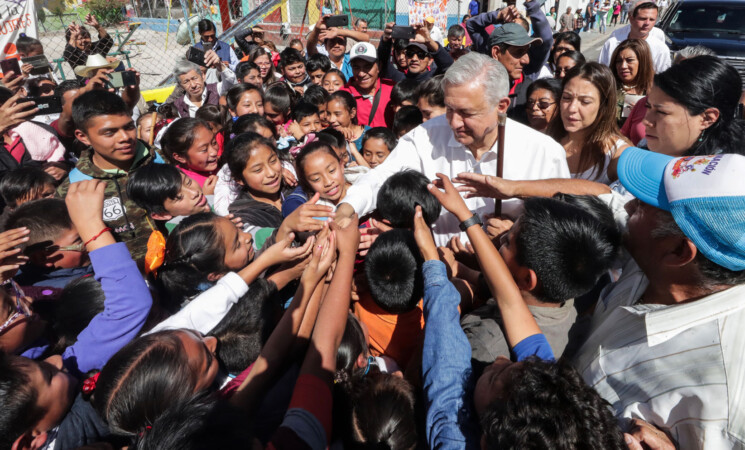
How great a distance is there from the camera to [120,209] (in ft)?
9.25

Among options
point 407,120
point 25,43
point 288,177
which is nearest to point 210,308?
point 288,177

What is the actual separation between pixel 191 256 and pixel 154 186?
32.0 inches

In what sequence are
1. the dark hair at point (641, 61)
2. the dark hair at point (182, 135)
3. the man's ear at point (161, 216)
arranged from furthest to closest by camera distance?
the dark hair at point (641, 61)
the dark hair at point (182, 135)
the man's ear at point (161, 216)

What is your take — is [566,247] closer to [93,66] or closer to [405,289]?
[405,289]

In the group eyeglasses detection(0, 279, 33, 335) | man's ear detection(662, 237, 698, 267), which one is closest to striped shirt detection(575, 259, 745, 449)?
man's ear detection(662, 237, 698, 267)

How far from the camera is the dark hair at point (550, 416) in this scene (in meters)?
0.95

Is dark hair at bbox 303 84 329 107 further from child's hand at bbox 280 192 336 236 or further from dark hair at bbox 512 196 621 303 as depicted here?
dark hair at bbox 512 196 621 303

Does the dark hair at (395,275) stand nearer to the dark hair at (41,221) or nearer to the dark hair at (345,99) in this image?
the dark hair at (41,221)

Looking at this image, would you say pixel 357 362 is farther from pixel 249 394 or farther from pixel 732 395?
pixel 732 395

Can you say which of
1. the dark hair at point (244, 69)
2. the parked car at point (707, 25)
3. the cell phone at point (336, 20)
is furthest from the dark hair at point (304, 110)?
the parked car at point (707, 25)

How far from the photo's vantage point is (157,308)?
2.13 m

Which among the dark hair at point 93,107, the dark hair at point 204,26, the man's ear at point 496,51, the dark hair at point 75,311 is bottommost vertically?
the dark hair at point 75,311

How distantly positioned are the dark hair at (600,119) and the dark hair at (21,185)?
12.8 feet

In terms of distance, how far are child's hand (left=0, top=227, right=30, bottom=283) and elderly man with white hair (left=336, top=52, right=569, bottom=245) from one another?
1555 millimetres
